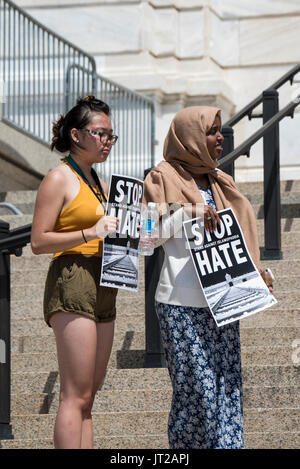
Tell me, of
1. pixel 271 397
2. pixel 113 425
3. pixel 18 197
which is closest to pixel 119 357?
pixel 113 425

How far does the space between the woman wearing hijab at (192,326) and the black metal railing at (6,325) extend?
163 centimetres

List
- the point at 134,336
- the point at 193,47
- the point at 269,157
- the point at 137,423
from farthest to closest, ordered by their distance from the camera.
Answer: the point at 193,47 → the point at 269,157 → the point at 134,336 → the point at 137,423

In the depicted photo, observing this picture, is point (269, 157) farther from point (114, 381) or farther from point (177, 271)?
point (177, 271)

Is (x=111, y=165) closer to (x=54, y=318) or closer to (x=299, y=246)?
(x=299, y=246)

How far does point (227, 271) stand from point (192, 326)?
298 mm

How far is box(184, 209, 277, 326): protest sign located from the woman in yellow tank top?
0.40m

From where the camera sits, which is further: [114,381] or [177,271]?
[114,381]

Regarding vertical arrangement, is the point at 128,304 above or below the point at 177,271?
above

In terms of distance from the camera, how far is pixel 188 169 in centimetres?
543

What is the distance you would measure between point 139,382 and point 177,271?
2.00 m

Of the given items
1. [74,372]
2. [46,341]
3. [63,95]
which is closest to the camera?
[74,372]

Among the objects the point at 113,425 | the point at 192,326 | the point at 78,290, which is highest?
the point at 78,290

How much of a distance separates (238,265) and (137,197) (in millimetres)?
544

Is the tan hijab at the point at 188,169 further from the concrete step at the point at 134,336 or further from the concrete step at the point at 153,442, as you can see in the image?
the concrete step at the point at 134,336
